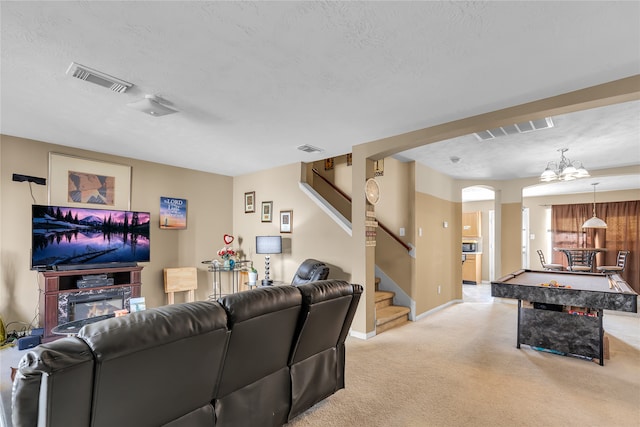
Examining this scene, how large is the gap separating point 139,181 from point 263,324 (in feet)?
14.4

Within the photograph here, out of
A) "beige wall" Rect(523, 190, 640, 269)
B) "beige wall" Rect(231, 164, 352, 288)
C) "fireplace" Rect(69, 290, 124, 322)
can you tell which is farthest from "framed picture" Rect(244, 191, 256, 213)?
"beige wall" Rect(523, 190, 640, 269)

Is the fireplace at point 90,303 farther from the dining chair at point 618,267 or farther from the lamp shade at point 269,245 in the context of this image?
the dining chair at point 618,267

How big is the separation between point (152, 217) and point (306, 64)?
4158 mm

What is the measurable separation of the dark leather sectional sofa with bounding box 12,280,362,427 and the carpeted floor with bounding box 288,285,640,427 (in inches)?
17.4

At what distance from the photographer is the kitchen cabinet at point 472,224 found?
30.1 feet

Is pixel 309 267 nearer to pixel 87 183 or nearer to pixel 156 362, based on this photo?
pixel 156 362

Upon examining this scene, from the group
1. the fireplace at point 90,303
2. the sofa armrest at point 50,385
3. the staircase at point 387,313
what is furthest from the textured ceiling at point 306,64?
the staircase at point 387,313

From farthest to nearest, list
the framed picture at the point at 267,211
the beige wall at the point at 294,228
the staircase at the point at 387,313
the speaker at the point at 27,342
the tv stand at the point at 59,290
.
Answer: the framed picture at the point at 267,211 < the beige wall at the point at 294,228 < the staircase at the point at 387,313 < the tv stand at the point at 59,290 < the speaker at the point at 27,342

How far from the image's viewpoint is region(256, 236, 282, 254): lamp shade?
5199 mm

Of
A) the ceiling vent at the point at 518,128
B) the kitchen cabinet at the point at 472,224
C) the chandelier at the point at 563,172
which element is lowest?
the kitchen cabinet at the point at 472,224

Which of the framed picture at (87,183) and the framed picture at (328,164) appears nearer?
the framed picture at (87,183)

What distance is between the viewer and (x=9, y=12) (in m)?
1.76

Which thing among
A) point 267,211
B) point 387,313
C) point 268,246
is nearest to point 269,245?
point 268,246

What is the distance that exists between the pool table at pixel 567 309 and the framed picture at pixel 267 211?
363 cm
